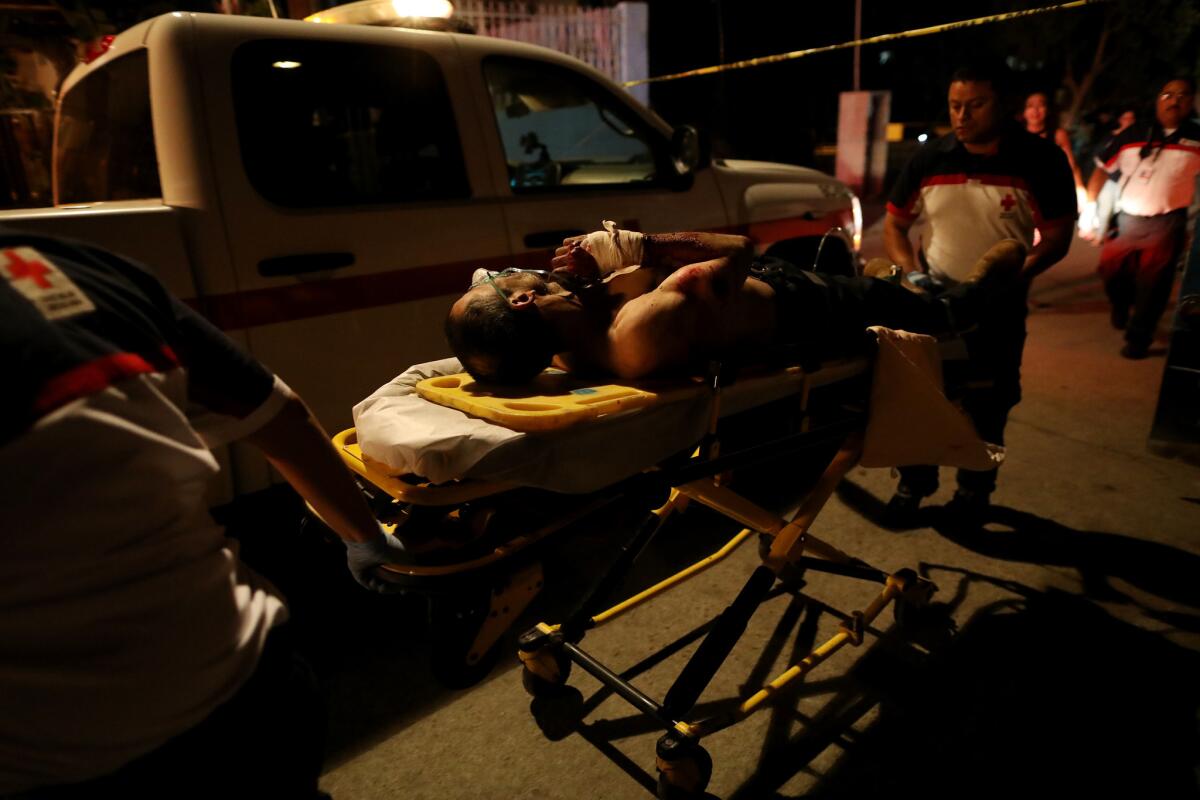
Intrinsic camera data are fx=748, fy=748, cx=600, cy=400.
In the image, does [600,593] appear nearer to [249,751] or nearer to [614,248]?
[614,248]

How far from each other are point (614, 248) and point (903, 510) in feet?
7.04

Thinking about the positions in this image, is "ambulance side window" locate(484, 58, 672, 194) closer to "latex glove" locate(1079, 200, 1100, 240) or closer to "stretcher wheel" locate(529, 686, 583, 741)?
"stretcher wheel" locate(529, 686, 583, 741)

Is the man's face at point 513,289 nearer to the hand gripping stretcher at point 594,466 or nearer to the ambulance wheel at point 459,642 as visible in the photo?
the hand gripping stretcher at point 594,466

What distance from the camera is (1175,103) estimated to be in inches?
209

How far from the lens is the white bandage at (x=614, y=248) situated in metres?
2.01

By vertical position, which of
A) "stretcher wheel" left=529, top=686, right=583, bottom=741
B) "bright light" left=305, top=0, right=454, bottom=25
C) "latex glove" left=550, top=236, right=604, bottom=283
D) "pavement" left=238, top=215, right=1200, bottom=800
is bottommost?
"pavement" left=238, top=215, right=1200, bottom=800

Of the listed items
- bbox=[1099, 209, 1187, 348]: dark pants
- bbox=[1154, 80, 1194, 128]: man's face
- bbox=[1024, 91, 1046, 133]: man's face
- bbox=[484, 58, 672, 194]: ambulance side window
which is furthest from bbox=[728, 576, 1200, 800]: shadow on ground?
bbox=[1024, 91, 1046, 133]: man's face

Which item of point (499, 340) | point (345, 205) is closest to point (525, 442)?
point (499, 340)

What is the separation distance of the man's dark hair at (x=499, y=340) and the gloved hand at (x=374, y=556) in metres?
0.45

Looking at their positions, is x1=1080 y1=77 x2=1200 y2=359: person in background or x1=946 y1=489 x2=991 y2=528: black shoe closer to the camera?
x1=946 y1=489 x2=991 y2=528: black shoe

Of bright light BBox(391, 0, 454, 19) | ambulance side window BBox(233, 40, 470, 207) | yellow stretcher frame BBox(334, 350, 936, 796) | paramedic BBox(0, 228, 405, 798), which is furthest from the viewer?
bright light BBox(391, 0, 454, 19)

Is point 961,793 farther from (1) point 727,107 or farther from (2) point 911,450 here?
(1) point 727,107

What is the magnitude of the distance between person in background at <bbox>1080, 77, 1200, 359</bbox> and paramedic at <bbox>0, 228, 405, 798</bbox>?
643 centimetres

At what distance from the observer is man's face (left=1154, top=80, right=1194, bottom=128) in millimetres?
5277
